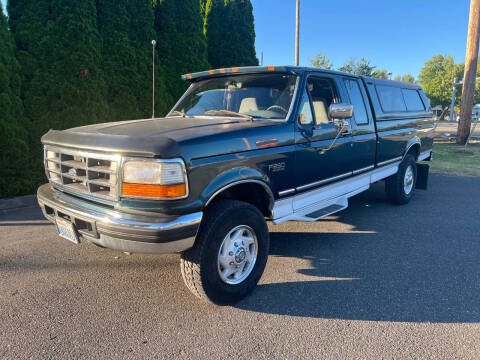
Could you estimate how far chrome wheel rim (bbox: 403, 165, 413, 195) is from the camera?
20.8 ft

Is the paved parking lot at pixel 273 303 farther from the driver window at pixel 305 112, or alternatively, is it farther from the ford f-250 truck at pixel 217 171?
the driver window at pixel 305 112

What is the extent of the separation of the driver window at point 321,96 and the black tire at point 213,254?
158cm

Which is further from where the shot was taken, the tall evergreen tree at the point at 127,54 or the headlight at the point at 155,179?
the tall evergreen tree at the point at 127,54

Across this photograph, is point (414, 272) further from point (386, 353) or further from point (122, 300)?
point (122, 300)

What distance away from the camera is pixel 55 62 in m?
7.24

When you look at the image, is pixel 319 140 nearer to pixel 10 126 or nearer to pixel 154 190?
pixel 154 190

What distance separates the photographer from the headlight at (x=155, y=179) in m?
2.51

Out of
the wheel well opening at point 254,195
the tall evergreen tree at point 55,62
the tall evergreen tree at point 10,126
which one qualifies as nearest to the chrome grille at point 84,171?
the wheel well opening at point 254,195

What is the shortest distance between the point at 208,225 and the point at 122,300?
1.13 m

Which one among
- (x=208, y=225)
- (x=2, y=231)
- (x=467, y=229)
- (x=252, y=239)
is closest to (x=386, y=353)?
(x=252, y=239)

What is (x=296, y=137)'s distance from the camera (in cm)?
360

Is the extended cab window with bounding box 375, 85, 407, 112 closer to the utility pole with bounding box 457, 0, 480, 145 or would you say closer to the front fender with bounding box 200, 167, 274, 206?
the front fender with bounding box 200, 167, 274, 206

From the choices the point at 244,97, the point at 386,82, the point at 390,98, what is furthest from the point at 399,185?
the point at 244,97

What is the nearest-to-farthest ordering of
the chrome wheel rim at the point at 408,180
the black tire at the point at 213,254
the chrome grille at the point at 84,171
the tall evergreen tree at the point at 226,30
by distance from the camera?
1. the chrome grille at the point at 84,171
2. the black tire at the point at 213,254
3. the chrome wheel rim at the point at 408,180
4. the tall evergreen tree at the point at 226,30
